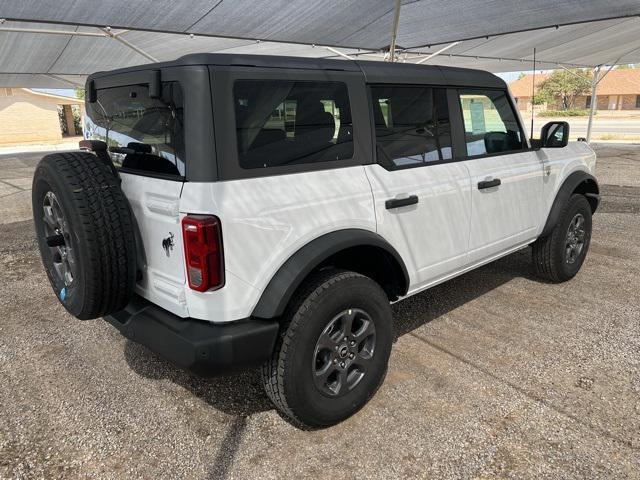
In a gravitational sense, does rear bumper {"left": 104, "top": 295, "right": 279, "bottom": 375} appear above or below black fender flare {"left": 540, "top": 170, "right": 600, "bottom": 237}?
below

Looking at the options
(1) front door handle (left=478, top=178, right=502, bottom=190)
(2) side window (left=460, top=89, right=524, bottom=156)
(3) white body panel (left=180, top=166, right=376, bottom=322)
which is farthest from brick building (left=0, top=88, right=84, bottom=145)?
(3) white body panel (left=180, top=166, right=376, bottom=322)

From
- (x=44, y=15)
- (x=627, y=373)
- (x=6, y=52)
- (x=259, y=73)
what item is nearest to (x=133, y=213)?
(x=259, y=73)

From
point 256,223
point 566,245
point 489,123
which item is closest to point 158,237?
point 256,223

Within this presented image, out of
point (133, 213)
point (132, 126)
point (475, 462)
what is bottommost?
point (475, 462)

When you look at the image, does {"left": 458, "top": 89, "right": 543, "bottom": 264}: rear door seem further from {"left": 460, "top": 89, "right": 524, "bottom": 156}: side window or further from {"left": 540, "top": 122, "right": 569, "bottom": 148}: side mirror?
{"left": 540, "top": 122, "right": 569, "bottom": 148}: side mirror

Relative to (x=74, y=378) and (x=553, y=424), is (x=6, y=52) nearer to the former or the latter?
(x=74, y=378)

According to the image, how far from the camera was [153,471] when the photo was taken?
2.33m

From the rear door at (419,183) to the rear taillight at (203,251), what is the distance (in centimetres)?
97

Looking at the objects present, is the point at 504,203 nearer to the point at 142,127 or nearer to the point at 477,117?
the point at 477,117

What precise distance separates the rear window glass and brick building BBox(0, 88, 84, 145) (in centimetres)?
3323

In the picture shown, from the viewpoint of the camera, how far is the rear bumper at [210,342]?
2.15m

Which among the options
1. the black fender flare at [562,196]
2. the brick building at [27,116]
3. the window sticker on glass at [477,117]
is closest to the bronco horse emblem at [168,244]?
the window sticker on glass at [477,117]

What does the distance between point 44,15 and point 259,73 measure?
685cm

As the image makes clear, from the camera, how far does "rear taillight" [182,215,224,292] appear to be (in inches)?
80.9
